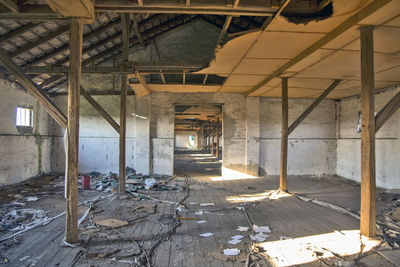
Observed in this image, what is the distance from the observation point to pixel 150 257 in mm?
3758

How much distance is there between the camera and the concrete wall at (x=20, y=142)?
8.88 m

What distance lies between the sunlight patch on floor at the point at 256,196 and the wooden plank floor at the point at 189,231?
27 mm

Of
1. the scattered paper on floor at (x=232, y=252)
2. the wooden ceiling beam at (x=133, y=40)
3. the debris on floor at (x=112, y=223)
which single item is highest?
the wooden ceiling beam at (x=133, y=40)

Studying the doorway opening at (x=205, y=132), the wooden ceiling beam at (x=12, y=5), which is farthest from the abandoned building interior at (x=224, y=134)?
the doorway opening at (x=205, y=132)

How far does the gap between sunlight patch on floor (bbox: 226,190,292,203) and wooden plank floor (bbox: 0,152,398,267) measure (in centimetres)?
3

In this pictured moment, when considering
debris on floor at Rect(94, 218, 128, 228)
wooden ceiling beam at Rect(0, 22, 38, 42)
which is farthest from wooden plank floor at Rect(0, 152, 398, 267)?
wooden ceiling beam at Rect(0, 22, 38, 42)

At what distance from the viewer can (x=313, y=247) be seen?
416cm

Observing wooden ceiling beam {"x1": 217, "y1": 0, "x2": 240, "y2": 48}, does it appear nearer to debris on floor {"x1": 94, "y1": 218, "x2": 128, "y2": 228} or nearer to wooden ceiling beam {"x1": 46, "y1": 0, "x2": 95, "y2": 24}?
wooden ceiling beam {"x1": 46, "y1": 0, "x2": 95, "y2": 24}

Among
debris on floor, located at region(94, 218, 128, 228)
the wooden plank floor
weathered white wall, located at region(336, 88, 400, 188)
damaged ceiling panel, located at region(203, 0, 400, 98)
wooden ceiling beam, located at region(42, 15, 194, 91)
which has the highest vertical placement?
wooden ceiling beam, located at region(42, 15, 194, 91)

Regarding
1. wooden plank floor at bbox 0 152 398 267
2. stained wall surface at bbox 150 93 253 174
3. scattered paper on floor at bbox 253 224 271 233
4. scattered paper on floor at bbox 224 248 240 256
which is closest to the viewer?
wooden plank floor at bbox 0 152 398 267

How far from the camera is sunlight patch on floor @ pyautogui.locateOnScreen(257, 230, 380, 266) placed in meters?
3.77

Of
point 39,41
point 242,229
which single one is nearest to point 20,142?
point 39,41

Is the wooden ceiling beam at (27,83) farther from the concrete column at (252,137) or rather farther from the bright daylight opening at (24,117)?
the concrete column at (252,137)

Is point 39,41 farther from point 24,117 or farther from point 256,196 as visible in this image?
point 256,196
